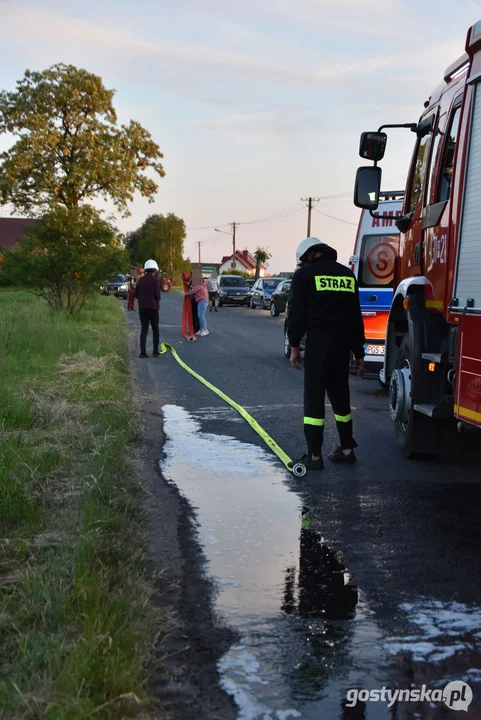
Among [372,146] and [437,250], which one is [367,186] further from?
[437,250]

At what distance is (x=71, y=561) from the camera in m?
4.31

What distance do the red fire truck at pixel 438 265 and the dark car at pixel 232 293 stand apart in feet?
134

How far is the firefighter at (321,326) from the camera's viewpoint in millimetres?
7367

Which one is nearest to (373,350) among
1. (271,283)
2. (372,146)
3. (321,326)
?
(372,146)

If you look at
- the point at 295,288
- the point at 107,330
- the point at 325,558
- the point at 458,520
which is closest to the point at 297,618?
the point at 325,558

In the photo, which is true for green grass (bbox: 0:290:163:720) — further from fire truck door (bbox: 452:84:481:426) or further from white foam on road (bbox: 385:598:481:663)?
fire truck door (bbox: 452:84:481:426)

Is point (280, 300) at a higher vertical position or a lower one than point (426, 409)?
lower

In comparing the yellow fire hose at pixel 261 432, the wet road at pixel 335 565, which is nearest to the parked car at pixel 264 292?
the yellow fire hose at pixel 261 432

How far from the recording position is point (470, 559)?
4957 mm

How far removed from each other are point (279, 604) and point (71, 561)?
3.36 feet

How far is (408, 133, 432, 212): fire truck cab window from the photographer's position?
777 centimetres

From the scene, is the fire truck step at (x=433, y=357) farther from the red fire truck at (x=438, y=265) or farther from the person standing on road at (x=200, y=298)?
the person standing on road at (x=200, y=298)

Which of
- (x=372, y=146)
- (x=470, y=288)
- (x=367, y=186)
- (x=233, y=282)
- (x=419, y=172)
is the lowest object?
(x=233, y=282)

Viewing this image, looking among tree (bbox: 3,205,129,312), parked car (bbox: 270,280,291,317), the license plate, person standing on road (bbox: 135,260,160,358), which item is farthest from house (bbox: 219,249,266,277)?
the license plate
